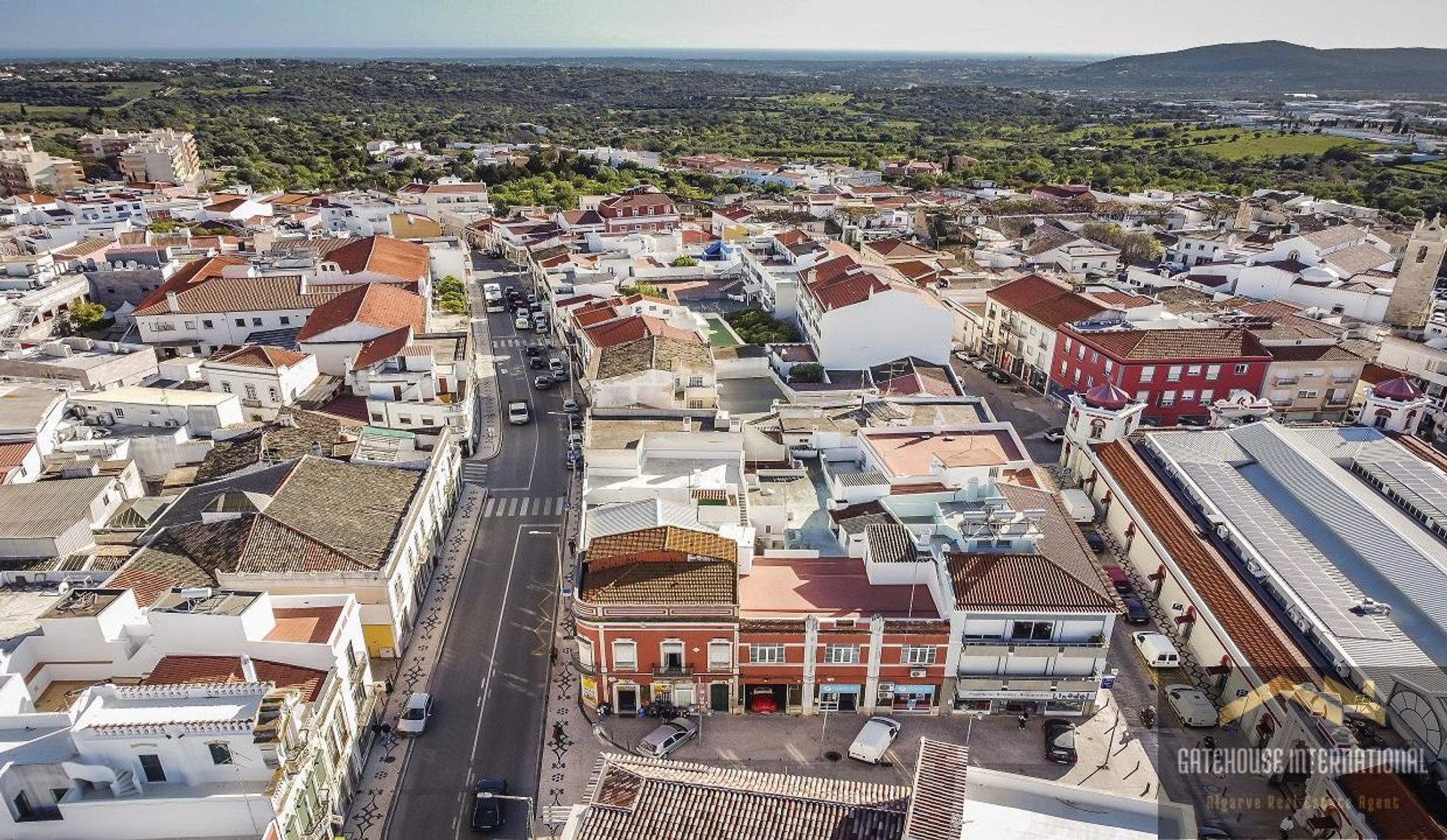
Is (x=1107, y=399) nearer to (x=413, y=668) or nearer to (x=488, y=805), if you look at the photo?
(x=488, y=805)

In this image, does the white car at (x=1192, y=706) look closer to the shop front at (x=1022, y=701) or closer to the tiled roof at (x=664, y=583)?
the shop front at (x=1022, y=701)

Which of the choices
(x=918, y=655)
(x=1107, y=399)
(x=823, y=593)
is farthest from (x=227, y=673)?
(x=1107, y=399)

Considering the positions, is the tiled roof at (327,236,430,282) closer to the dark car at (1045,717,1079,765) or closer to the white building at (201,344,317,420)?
the white building at (201,344,317,420)

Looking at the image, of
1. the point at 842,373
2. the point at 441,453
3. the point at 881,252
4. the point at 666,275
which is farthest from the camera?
the point at 881,252

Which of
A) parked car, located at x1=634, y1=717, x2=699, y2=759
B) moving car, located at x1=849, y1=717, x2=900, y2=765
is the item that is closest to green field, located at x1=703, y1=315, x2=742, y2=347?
parked car, located at x1=634, y1=717, x2=699, y2=759

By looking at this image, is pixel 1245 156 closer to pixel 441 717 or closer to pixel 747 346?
pixel 747 346

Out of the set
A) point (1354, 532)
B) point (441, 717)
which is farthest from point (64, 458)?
point (1354, 532)

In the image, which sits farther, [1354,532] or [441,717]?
[1354,532]
